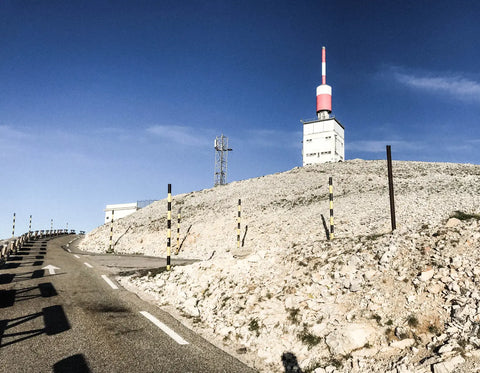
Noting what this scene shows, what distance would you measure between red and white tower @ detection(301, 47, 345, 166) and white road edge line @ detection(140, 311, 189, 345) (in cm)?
6762

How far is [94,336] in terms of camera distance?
5902mm

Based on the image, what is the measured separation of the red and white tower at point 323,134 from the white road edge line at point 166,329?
67624mm

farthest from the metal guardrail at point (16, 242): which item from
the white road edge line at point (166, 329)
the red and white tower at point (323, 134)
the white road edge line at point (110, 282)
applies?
the red and white tower at point (323, 134)

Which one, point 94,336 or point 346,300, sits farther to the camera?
point 346,300

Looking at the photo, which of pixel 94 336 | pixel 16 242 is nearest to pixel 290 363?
pixel 94 336

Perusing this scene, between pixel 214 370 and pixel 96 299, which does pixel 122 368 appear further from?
pixel 96 299

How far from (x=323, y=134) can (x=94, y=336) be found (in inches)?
2831

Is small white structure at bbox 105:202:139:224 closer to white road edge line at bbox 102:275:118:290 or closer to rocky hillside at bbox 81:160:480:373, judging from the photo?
white road edge line at bbox 102:275:118:290

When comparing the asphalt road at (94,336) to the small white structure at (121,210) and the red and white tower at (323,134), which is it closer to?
the red and white tower at (323,134)

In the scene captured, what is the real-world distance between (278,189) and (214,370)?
33.7 metres

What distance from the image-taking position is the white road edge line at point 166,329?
583cm

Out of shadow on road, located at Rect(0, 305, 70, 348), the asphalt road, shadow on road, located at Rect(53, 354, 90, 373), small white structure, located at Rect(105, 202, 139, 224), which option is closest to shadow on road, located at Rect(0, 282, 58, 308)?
the asphalt road

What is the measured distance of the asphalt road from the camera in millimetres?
4832

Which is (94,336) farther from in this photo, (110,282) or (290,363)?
(110,282)
